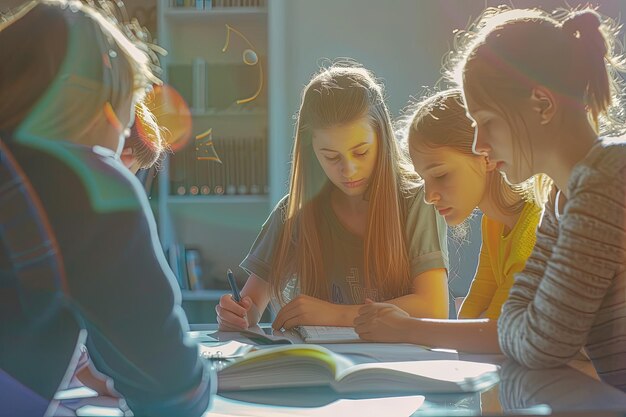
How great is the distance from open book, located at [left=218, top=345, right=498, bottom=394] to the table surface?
1 cm

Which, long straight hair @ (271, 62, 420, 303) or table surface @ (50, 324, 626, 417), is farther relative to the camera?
long straight hair @ (271, 62, 420, 303)

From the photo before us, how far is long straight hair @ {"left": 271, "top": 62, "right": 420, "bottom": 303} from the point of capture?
126 cm

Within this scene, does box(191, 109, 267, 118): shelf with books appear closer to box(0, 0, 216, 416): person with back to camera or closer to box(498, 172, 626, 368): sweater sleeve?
box(0, 0, 216, 416): person with back to camera

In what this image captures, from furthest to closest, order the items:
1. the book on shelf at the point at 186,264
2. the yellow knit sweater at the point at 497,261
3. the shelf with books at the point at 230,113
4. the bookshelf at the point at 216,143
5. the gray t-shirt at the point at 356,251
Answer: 1. the shelf with books at the point at 230,113
2. the bookshelf at the point at 216,143
3. the book on shelf at the point at 186,264
4. the gray t-shirt at the point at 356,251
5. the yellow knit sweater at the point at 497,261

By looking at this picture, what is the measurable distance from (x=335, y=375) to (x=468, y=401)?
0.60 ft

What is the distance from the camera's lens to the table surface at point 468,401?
94cm

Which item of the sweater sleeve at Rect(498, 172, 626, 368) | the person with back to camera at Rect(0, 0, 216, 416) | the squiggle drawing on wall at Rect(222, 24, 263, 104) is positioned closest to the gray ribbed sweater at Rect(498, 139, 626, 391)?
the sweater sleeve at Rect(498, 172, 626, 368)

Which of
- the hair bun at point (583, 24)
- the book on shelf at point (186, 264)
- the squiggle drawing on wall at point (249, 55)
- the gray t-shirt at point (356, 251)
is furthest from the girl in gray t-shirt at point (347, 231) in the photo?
the squiggle drawing on wall at point (249, 55)

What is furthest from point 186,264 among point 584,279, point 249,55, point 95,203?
point 584,279

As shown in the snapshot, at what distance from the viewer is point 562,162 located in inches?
40.2

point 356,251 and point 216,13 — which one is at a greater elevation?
point 216,13

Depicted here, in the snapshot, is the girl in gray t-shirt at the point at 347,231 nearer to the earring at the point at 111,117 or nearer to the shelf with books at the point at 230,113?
the earring at the point at 111,117

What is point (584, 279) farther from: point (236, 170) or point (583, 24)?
point (236, 170)

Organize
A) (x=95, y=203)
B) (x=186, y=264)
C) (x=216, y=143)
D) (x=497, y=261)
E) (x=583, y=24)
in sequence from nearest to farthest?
(x=95, y=203) < (x=583, y=24) < (x=497, y=261) < (x=186, y=264) < (x=216, y=143)
